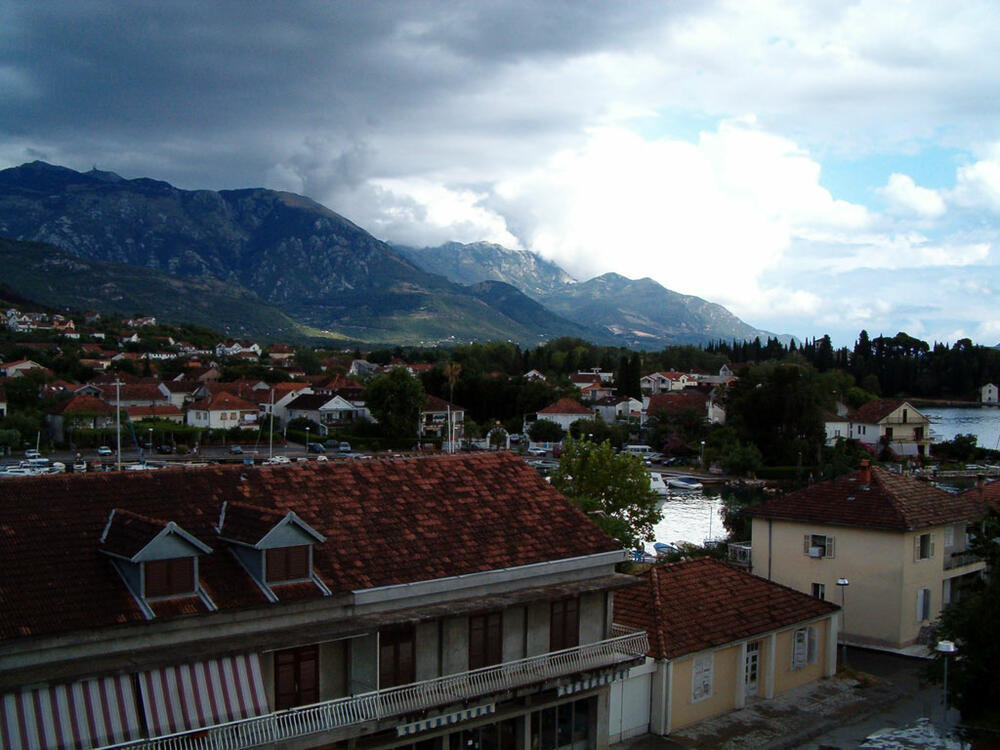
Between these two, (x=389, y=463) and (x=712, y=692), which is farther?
(x=712, y=692)

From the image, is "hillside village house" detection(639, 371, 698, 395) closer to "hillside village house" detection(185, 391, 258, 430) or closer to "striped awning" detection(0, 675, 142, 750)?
"hillside village house" detection(185, 391, 258, 430)

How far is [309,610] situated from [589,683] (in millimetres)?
6357

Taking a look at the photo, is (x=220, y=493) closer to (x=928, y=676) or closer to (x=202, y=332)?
(x=928, y=676)

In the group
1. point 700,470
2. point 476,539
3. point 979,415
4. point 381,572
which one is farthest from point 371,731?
point 979,415

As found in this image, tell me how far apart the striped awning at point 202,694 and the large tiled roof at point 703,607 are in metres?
9.87

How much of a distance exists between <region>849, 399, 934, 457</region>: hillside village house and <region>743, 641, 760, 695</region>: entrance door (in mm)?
74817

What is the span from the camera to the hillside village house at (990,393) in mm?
179375

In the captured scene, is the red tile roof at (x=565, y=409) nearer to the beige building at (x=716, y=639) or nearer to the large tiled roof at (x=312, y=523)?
the beige building at (x=716, y=639)

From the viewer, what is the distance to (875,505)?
28.0 metres

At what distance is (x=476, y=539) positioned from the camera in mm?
17875

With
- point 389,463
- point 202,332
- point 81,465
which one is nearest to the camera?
point 389,463

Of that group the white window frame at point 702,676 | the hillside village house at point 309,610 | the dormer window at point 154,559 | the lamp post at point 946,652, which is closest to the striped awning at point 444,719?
the hillside village house at point 309,610

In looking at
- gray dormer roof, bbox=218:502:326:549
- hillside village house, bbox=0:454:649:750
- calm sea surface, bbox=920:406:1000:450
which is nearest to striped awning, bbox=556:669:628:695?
hillside village house, bbox=0:454:649:750

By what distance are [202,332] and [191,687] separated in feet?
634
